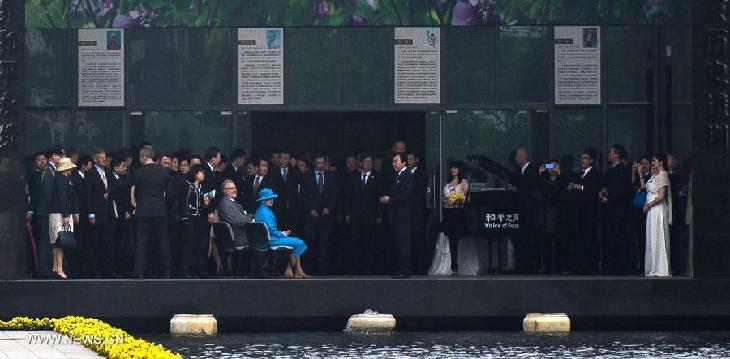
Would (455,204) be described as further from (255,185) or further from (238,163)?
(238,163)

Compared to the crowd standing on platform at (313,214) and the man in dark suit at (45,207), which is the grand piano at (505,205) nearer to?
the crowd standing on platform at (313,214)

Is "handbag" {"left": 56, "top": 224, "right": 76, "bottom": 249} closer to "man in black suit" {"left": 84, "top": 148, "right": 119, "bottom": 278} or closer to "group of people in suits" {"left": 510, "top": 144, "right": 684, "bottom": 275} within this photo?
"man in black suit" {"left": 84, "top": 148, "right": 119, "bottom": 278}

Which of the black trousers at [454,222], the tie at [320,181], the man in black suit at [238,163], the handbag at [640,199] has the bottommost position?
the black trousers at [454,222]

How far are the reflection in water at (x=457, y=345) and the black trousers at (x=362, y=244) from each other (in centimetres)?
297

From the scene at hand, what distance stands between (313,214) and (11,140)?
434cm

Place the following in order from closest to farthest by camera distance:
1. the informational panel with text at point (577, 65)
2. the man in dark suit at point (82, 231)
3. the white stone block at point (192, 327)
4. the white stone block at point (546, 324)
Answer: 1. the white stone block at point (192, 327)
2. the white stone block at point (546, 324)
3. the man in dark suit at point (82, 231)
4. the informational panel with text at point (577, 65)

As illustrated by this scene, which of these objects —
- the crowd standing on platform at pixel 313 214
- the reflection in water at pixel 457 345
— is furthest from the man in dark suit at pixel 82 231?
the reflection in water at pixel 457 345

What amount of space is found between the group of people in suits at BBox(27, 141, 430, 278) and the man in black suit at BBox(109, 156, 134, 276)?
0.01m

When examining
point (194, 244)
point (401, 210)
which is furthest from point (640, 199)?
point (194, 244)

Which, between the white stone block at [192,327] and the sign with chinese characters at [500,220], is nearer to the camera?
the white stone block at [192,327]

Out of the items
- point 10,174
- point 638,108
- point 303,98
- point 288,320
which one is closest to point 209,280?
point 288,320

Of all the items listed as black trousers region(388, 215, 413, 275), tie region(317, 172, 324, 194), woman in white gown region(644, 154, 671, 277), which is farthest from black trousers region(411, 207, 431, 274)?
woman in white gown region(644, 154, 671, 277)

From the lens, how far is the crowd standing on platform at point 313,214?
27.6 metres

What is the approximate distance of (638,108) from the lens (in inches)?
1265
